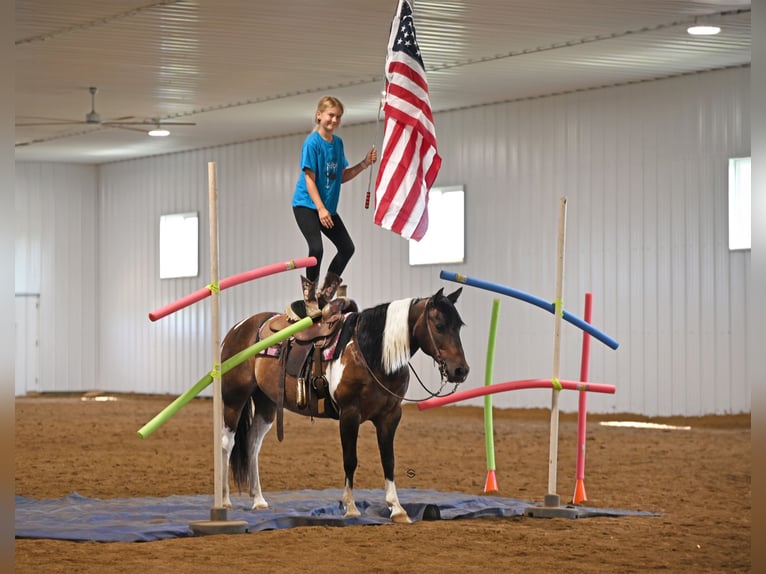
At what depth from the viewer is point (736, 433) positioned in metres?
13.6

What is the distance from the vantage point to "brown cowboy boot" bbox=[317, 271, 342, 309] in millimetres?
7207

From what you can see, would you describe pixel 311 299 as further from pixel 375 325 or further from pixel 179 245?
pixel 179 245

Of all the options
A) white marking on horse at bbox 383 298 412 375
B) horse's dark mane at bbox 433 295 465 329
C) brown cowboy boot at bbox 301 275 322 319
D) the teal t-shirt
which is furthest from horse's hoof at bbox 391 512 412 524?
the teal t-shirt

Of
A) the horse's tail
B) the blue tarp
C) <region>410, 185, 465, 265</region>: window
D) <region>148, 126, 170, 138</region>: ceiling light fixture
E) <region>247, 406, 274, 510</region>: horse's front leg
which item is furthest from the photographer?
<region>148, 126, 170, 138</region>: ceiling light fixture

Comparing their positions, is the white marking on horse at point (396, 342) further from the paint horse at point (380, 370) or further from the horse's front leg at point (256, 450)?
the horse's front leg at point (256, 450)

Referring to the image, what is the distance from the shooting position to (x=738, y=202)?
14.5 metres

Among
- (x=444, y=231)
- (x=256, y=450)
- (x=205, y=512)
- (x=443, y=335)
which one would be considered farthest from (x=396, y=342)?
(x=444, y=231)

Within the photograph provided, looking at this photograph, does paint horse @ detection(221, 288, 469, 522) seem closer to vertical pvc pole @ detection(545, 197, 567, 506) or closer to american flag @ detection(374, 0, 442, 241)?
american flag @ detection(374, 0, 442, 241)

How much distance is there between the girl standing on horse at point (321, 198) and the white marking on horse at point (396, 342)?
448 millimetres

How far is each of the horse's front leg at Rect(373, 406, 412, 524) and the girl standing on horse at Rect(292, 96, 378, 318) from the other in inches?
30.3

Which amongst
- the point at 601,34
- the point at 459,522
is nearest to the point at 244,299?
the point at 601,34

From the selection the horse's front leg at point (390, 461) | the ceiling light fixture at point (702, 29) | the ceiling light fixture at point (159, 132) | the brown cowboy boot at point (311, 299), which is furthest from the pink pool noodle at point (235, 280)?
the ceiling light fixture at point (159, 132)

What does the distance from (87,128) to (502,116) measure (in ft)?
23.2

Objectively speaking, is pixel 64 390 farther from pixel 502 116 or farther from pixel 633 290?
pixel 633 290
